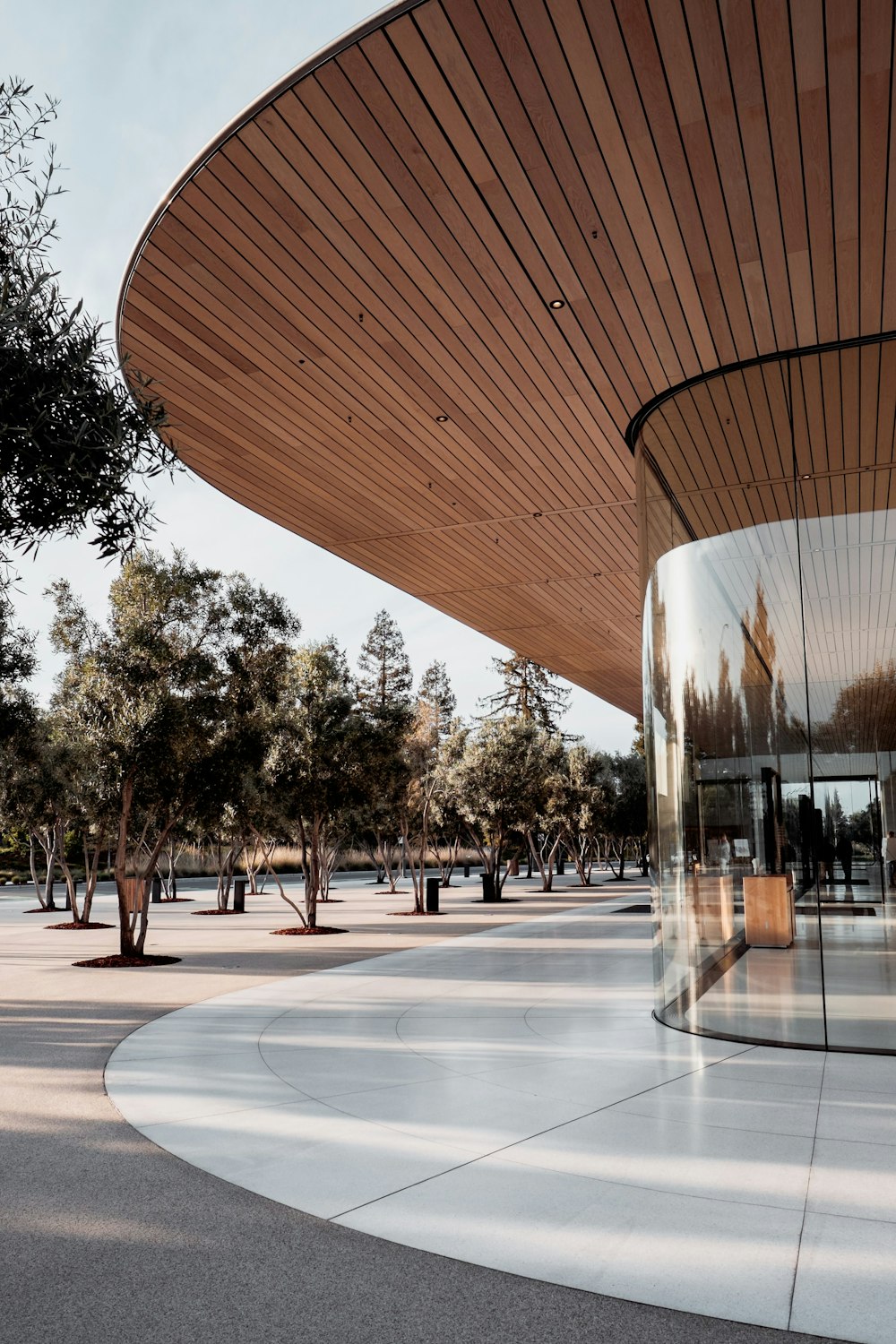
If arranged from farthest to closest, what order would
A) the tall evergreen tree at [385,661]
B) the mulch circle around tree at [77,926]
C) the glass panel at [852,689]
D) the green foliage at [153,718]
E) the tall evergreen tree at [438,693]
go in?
1. the tall evergreen tree at [438,693]
2. the tall evergreen tree at [385,661]
3. the mulch circle around tree at [77,926]
4. the green foliage at [153,718]
5. the glass panel at [852,689]

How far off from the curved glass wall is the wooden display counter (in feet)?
0.04

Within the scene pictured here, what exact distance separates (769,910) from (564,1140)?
3300mm

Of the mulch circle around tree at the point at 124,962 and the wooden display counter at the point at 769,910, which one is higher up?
the wooden display counter at the point at 769,910

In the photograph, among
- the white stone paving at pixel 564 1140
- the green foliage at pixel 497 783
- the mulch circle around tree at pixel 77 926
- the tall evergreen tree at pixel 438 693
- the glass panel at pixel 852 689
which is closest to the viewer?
the white stone paving at pixel 564 1140

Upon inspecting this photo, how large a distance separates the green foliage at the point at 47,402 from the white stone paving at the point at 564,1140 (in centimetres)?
282

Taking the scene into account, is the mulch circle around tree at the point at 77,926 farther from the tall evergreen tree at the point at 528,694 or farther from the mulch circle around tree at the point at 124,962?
the tall evergreen tree at the point at 528,694

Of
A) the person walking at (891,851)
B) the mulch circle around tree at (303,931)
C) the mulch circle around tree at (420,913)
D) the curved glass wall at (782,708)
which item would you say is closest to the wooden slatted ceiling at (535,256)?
the curved glass wall at (782,708)

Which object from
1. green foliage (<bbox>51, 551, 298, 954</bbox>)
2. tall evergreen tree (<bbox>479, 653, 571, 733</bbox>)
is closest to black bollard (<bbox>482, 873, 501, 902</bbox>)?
green foliage (<bbox>51, 551, 298, 954</bbox>)

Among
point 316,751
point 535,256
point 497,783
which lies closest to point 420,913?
point 497,783

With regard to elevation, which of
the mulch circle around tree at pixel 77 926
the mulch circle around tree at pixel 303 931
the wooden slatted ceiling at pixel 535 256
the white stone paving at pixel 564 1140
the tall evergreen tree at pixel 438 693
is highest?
the tall evergreen tree at pixel 438 693

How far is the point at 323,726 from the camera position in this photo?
16297mm

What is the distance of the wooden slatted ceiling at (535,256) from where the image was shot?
4695 millimetres

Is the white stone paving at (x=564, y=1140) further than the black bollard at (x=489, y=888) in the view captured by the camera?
No

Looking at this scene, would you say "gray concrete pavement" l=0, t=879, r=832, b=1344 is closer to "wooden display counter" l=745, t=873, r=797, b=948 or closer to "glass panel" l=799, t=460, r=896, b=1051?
"wooden display counter" l=745, t=873, r=797, b=948
